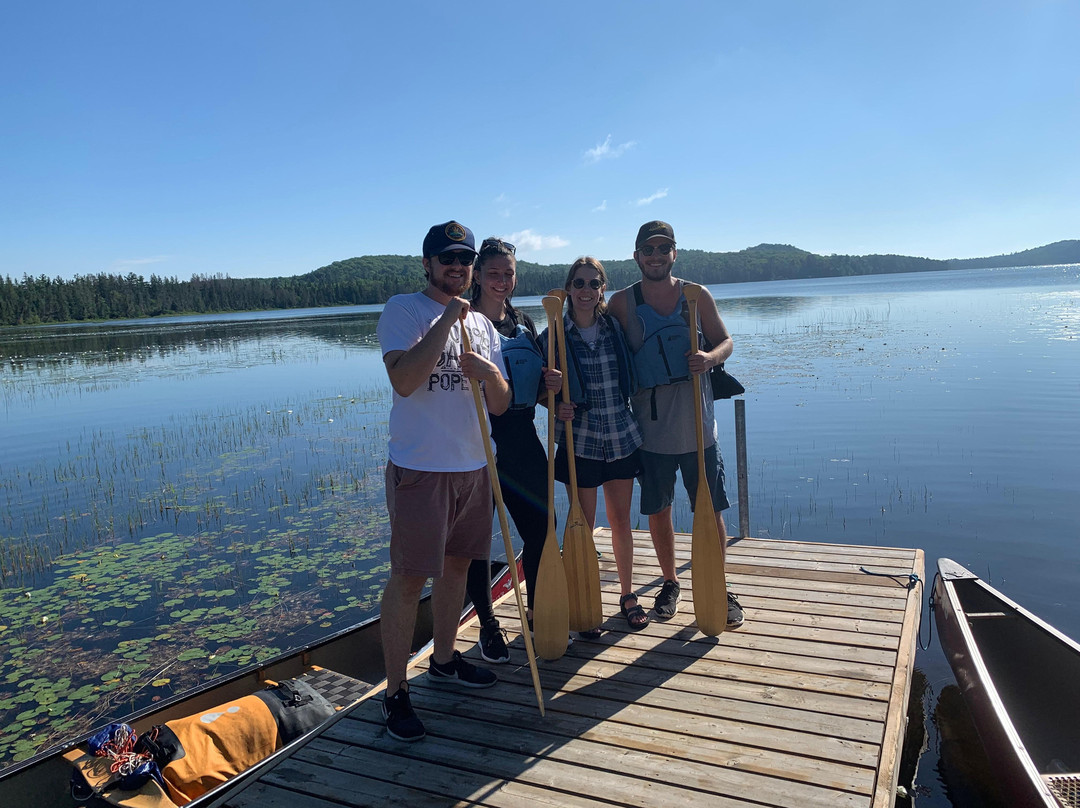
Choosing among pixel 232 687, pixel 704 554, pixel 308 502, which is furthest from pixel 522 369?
pixel 308 502

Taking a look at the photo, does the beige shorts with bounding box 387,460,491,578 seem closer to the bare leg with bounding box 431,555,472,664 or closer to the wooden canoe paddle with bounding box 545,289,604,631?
the bare leg with bounding box 431,555,472,664

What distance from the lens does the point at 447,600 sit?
3375 mm

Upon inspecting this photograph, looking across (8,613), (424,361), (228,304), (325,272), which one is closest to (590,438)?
(424,361)

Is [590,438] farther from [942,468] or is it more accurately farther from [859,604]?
[942,468]

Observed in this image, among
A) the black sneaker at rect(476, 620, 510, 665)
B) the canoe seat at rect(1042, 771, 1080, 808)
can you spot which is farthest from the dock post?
the black sneaker at rect(476, 620, 510, 665)

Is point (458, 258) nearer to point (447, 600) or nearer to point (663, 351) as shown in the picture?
point (663, 351)

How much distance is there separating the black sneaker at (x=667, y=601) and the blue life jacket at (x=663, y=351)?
53.3 inches

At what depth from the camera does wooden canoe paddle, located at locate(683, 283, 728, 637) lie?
12.4 ft

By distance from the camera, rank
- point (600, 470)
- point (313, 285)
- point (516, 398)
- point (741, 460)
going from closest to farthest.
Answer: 1. point (516, 398)
2. point (600, 470)
3. point (741, 460)
4. point (313, 285)

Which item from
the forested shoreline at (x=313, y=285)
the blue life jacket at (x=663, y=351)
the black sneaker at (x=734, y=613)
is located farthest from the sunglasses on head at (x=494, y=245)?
the forested shoreline at (x=313, y=285)

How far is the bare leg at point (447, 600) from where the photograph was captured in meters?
3.33

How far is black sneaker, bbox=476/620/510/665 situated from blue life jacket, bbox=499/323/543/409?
131cm

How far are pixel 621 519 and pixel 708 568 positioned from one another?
0.56 m

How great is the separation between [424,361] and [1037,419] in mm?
13005
